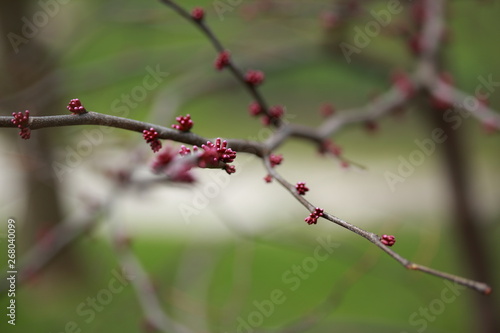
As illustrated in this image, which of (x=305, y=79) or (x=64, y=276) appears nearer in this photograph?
(x=64, y=276)

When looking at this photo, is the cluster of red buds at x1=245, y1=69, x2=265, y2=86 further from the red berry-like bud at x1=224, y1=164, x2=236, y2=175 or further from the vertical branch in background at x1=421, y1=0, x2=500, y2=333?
the vertical branch in background at x1=421, y1=0, x2=500, y2=333

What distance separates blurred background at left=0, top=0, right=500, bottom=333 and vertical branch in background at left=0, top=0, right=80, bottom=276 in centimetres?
2

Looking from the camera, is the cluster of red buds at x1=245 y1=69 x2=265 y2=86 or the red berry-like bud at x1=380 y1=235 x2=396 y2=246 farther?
the cluster of red buds at x1=245 y1=69 x2=265 y2=86

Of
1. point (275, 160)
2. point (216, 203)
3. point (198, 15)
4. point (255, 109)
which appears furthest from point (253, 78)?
point (216, 203)

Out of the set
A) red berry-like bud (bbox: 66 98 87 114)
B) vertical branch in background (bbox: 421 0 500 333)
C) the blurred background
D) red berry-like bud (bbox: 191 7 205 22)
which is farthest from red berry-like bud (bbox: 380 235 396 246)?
vertical branch in background (bbox: 421 0 500 333)

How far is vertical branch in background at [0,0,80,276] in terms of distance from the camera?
3.61m

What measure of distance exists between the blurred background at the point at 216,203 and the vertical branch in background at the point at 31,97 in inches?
0.8

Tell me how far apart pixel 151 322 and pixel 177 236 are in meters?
5.68

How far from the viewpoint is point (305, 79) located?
16359mm

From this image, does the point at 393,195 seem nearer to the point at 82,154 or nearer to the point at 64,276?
the point at 64,276

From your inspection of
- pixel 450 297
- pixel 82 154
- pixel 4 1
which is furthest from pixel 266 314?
pixel 4 1

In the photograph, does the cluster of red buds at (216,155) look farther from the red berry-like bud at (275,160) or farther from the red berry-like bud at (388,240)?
the red berry-like bud at (388,240)

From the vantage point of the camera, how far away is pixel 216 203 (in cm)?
445

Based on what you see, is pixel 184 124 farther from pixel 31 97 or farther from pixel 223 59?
pixel 31 97
